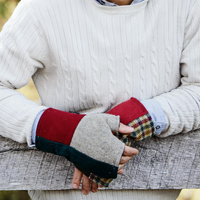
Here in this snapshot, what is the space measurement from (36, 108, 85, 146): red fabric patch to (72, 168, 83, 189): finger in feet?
0.49

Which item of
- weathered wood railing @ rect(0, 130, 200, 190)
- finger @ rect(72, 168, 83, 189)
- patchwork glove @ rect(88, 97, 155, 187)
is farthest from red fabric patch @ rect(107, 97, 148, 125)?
finger @ rect(72, 168, 83, 189)

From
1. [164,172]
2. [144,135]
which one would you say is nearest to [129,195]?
[164,172]

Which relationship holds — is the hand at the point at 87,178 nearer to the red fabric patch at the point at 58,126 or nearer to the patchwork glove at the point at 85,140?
the patchwork glove at the point at 85,140

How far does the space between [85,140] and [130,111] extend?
20 cm

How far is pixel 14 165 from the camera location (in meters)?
1.00

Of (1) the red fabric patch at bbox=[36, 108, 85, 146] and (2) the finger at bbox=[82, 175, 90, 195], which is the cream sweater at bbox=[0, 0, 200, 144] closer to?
(1) the red fabric patch at bbox=[36, 108, 85, 146]

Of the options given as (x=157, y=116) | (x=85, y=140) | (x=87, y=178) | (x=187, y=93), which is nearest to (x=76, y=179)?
(x=87, y=178)

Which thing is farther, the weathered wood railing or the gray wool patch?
the weathered wood railing

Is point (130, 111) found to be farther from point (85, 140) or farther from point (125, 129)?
point (85, 140)

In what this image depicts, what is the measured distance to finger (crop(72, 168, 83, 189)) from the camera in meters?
0.97

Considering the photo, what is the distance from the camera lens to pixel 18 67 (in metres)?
1.02

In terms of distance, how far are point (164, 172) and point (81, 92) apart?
425 millimetres

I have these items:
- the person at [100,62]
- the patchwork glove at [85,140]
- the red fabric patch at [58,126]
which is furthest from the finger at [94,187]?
the red fabric patch at [58,126]

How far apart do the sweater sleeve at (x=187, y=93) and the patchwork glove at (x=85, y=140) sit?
23 centimetres
